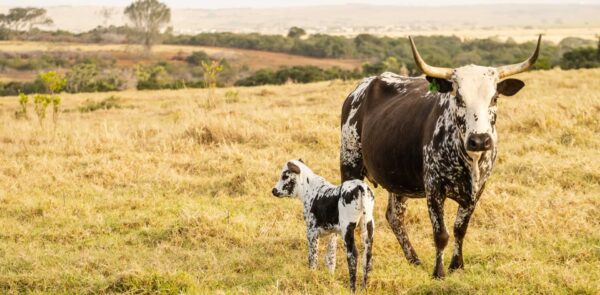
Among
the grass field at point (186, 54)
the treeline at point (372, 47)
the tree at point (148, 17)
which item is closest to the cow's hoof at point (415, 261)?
the grass field at point (186, 54)

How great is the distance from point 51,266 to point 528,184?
6621mm

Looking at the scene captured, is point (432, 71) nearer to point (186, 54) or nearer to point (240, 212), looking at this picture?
point (240, 212)

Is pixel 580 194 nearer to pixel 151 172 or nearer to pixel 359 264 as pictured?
pixel 359 264

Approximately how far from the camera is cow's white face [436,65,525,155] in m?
5.70

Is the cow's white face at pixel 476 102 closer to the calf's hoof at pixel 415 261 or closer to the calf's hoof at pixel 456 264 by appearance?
the calf's hoof at pixel 456 264

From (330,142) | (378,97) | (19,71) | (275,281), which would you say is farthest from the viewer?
(19,71)

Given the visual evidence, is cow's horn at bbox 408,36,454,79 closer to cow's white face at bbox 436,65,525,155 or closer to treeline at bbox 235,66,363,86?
cow's white face at bbox 436,65,525,155

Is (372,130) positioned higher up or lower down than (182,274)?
higher up

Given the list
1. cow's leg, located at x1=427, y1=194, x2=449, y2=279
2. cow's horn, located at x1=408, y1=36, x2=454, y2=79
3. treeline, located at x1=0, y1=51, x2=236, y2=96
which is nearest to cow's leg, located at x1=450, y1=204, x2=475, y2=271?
cow's leg, located at x1=427, y1=194, x2=449, y2=279

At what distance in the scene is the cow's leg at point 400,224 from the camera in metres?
7.40

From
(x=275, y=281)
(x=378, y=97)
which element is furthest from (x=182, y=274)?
(x=378, y=97)

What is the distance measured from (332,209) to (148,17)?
83.3 meters

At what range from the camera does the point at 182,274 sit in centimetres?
649

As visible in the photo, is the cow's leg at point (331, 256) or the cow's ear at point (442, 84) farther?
the cow's leg at point (331, 256)
